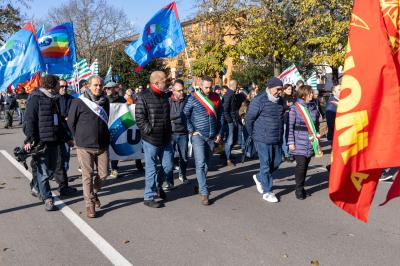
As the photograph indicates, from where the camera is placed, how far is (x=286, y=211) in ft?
20.9

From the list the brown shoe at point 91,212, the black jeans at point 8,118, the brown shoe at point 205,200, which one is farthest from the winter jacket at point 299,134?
the black jeans at point 8,118

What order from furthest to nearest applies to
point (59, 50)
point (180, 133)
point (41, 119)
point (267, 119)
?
point (59, 50) < point (180, 133) < point (267, 119) < point (41, 119)

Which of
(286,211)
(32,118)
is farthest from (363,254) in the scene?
(32,118)

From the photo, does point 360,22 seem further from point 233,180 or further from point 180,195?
point 233,180

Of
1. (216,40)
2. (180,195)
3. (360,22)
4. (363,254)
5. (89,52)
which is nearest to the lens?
(360,22)

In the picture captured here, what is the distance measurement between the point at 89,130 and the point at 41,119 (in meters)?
0.94

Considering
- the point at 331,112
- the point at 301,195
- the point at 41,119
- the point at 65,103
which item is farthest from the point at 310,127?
the point at 65,103

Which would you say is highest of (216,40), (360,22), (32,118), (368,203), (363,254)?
(216,40)

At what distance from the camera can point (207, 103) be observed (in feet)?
22.9

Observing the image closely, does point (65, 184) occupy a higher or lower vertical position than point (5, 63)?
lower

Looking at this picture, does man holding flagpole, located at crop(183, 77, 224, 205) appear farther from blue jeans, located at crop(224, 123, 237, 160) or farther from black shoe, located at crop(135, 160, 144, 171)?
blue jeans, located at crop(224, 123, 237, 160)

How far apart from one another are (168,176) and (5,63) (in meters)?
3.37

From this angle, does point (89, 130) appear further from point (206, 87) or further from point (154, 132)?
point (206, 87)

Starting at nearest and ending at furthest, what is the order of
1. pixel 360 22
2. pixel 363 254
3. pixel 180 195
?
pixel 360 22, pixel 363 254, pixel 180 195
